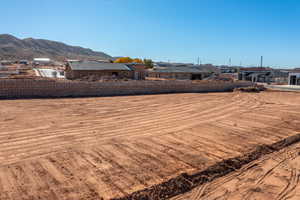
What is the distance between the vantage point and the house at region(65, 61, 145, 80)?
99.4 ft

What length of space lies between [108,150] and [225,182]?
345 centimetres

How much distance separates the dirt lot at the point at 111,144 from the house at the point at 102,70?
16725 mm

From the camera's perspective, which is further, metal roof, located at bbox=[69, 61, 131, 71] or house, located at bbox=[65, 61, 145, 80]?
metal roof, located at bbox=[69, 61, 131, 71]

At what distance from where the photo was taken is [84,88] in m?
19.7

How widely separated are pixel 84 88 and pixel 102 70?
42.2ft

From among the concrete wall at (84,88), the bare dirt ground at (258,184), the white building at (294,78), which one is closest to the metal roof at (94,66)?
the concrete wall at (84,88)

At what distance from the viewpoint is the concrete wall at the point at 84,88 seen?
17.1 m

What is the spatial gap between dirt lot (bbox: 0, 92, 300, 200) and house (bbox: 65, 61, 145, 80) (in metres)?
16.7

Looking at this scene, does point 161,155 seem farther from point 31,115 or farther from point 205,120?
point 31,115

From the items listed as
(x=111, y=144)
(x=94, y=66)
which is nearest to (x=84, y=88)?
(x=111, y=144)

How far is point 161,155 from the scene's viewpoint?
7020 millimetres

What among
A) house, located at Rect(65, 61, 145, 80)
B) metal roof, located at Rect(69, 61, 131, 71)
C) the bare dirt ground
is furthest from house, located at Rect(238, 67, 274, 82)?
the bare dirt ground

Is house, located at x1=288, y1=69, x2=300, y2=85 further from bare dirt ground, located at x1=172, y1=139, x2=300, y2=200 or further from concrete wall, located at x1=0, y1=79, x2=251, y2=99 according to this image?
bare dirt ground, located at x1=172, y1=139, x2=300, y2=200

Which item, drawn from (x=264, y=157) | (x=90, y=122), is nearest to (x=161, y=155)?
(x=264, y=157)
